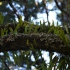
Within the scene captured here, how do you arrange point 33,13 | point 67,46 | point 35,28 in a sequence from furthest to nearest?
1. point 33,13
2. point 35,28
3. point 67,46

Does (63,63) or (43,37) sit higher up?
(43,37)

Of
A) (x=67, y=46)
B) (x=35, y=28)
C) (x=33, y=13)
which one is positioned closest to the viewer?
(x=67, y=46)

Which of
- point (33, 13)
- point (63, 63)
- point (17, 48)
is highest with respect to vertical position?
point (17, 48)

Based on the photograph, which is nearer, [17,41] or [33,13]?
[17,41]

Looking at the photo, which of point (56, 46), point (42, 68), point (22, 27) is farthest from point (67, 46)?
point (22, 27)

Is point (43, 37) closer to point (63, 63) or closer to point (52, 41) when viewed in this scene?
point (52, 41)

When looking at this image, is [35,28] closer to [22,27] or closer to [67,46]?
[22,27]

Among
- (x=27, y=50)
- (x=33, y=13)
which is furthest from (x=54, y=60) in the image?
(x=33, y=13)
